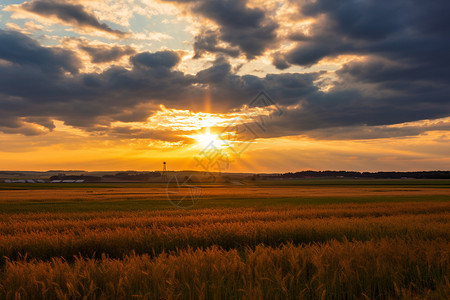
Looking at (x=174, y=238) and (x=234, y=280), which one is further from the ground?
(x=234, y=280)

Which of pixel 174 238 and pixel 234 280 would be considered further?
pixel 174 238

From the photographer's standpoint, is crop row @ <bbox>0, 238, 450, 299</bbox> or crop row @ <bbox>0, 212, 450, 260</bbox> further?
crop row @ <bbox>0, 212, 450, 260</bbox>

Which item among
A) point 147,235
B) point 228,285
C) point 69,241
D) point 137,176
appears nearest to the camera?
point 228,285

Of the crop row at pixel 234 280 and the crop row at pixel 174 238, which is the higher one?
the crop row at pixel 234 280

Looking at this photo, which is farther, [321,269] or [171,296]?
[321,269]

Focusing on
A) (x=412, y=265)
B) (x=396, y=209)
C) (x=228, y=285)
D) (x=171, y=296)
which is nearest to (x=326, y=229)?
(x=412, y=265)

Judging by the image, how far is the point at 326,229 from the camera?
12.8m

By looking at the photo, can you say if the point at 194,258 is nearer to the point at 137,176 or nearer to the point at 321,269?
the point at 321,269

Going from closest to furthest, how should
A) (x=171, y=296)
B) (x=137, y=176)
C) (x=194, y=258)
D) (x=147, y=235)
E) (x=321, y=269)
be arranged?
1. (x=171, y=296)
2. (x=321, y=269)
3. (x=194, y=258)
4. (x=147, y=235)
5. (x=137, y=176)

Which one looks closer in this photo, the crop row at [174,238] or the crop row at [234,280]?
the crop row at [234,280]

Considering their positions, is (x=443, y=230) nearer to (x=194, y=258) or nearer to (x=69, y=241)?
(x=194, y=258)

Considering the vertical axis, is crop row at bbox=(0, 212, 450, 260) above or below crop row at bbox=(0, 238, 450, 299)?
below

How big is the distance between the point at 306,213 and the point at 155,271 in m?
17.6

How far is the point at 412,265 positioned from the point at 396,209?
20.7 metres
